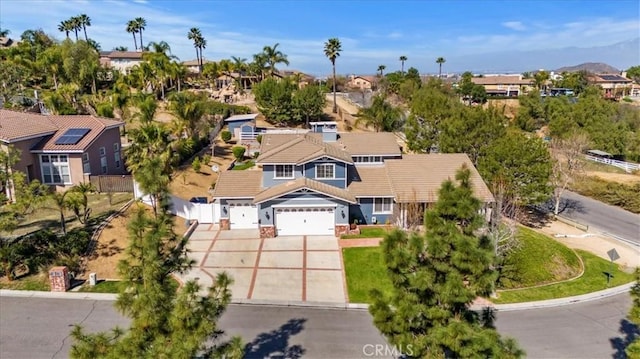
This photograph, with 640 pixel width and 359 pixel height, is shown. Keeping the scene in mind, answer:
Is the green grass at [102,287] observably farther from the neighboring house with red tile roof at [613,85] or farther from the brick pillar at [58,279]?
the neighboring house with red tile roof at [613,85]

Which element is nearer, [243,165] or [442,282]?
[442,282]

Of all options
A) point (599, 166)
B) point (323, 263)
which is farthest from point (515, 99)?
point (323, 263)

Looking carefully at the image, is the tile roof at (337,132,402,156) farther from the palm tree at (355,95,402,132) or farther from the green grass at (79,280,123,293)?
the palm tree at (355,95,402,132)

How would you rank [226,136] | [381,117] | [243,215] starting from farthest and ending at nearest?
[381,117] → [226,136] → [243,215]

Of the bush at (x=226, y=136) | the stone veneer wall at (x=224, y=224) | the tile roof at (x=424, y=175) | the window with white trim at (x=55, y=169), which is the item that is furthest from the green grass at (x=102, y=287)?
the bush at (x=226, y=136)

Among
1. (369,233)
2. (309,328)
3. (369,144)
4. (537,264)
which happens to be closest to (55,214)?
(309,328)

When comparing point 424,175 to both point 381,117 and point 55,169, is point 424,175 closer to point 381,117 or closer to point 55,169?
point 381,117
